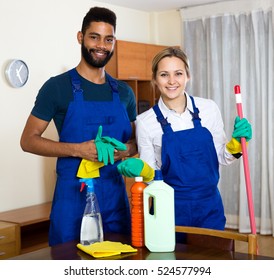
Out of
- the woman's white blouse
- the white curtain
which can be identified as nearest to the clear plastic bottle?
the woman's white blouse

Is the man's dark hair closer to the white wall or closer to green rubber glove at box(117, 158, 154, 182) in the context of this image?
green rubber glove at box(117, 158, 154, 182)

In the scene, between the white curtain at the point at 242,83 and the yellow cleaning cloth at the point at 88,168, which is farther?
the white curtain at the point at 242,83

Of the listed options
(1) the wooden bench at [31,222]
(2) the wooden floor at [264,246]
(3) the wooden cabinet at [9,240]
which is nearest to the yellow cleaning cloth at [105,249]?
(3) the wooden cabinet at [9,240]

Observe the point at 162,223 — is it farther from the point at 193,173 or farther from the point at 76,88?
the point at 76,88

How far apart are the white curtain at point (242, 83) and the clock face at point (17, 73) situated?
6.73ft

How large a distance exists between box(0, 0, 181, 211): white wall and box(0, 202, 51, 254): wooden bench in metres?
0.19

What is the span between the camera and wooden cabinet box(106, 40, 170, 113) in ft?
16.9

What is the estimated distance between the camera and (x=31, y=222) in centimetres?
381

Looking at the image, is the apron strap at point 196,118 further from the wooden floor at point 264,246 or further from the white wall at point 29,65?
the white wall at point 29,65

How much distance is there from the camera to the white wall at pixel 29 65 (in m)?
4.21

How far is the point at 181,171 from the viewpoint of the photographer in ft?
6.91

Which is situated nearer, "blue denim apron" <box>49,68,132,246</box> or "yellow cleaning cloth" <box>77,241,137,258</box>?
"yellow cleaning cloth" <box>77,241,137,258</box>
